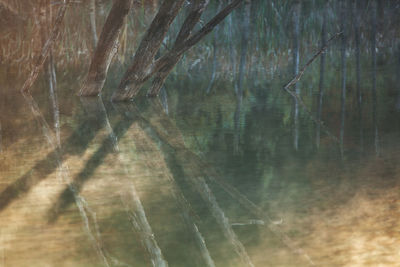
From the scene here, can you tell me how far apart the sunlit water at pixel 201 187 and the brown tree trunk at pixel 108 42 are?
4.58ft

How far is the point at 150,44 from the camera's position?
7.96 m

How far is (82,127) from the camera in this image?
6.00 meters

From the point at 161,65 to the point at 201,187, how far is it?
16.1 feet

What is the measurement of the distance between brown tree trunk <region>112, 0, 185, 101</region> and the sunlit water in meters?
1.11

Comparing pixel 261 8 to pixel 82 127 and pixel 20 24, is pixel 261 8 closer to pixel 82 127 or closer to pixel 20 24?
pixel 20 24

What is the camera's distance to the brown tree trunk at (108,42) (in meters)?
8.02

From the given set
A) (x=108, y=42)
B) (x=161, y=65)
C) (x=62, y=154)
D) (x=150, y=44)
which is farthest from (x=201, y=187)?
(x=108, y=42)

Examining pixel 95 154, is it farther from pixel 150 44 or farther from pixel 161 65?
pixel 161 65

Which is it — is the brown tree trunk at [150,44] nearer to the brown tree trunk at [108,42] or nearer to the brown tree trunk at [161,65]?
the brown tree trunk at [161,65]

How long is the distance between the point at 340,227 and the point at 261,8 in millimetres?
12051

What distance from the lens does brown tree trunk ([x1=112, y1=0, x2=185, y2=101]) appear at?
7.76 m

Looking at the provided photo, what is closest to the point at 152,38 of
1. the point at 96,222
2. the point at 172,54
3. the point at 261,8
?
the point at 172,54

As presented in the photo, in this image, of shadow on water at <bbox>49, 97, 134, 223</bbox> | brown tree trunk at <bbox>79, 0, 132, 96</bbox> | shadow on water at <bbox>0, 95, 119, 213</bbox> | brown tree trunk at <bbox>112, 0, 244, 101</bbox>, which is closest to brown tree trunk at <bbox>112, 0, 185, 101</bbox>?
brown tree trunk at <bbox>112, 0, 244, 101</bbox>

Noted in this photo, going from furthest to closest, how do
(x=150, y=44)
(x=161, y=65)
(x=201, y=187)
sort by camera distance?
(x=161, y=65), (x=150, y=44), (x=201, y=187)
